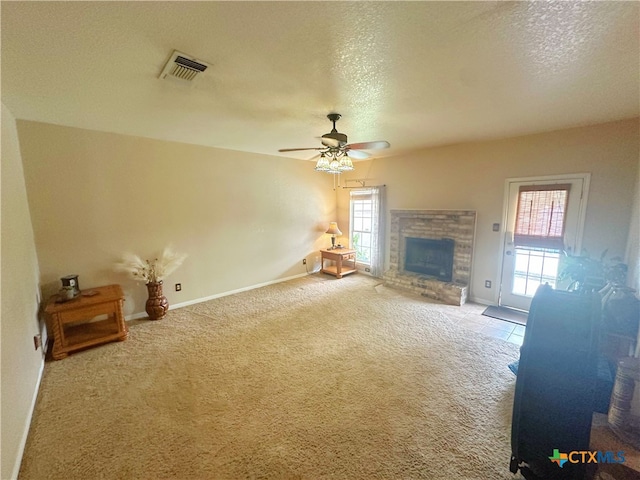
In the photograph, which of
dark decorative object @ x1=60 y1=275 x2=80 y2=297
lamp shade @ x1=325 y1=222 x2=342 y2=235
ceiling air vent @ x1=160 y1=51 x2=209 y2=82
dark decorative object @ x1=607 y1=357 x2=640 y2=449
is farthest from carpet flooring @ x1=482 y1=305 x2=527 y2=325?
dark decorative object @ x1=60 y1=275 x2=80 y2=297

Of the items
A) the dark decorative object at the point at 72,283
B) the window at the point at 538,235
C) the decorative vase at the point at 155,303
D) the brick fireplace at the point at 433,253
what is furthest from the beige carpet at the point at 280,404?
the window at the point at 538,235

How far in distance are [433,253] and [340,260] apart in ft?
5.93

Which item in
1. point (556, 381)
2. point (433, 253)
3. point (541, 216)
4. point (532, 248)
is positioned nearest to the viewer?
point (556, 381)

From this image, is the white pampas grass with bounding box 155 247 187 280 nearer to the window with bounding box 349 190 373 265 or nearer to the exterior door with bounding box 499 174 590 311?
the window with bounding box 349 190 373 265

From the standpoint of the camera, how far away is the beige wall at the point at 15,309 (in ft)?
4.99

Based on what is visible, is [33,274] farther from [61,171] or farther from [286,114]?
[286,114]

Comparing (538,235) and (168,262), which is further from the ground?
(538,235)

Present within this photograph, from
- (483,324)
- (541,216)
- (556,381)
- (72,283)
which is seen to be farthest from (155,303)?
(541,216)

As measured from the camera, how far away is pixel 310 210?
5559 millimetres

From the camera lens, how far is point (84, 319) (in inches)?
113

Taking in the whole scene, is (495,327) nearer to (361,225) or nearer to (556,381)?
(556,381)

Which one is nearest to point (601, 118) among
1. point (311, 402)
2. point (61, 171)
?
point (311, 402)

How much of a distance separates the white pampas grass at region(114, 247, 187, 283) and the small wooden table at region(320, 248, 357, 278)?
3057 millimetres

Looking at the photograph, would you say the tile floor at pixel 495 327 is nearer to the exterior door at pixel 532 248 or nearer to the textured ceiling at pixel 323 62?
the exterior door at pixel 532 248
